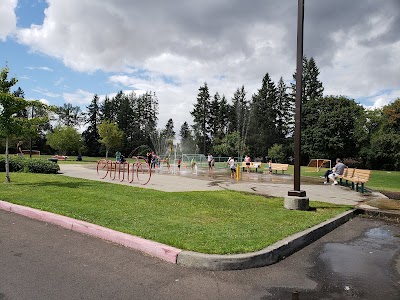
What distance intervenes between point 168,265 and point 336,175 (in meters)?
14.6

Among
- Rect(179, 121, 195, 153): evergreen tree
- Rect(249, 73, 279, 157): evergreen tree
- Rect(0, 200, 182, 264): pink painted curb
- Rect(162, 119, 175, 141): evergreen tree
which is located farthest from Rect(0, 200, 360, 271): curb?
Rect(162, 119, 175, 141): evergreen tree

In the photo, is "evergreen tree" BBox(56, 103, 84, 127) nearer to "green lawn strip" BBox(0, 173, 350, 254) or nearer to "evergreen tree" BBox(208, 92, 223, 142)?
"evergreen tree" BBox(208, 92, 223, 142)

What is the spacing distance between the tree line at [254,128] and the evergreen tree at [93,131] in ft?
0.83

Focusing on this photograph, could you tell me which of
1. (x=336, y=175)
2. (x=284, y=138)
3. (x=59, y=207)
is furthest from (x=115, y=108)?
(x=59, y=207)

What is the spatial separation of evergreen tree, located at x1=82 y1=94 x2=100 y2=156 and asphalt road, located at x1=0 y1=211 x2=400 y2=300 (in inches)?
3145

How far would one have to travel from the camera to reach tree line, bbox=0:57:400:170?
5445cm

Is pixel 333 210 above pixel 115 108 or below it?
below

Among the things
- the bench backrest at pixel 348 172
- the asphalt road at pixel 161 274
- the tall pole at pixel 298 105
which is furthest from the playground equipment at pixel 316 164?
the asphalt road at pixel 161 274

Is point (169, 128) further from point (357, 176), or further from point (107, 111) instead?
point (357, 176)

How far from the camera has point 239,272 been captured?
183 inches

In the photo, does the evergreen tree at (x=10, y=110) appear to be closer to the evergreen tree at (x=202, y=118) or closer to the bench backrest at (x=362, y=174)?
the bench backrest at (x=362, y=174)

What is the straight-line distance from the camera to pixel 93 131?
90.2 m

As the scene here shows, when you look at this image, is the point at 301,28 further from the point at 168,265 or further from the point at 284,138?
the point at 284,138

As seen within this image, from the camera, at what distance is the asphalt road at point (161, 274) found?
12.8ft
